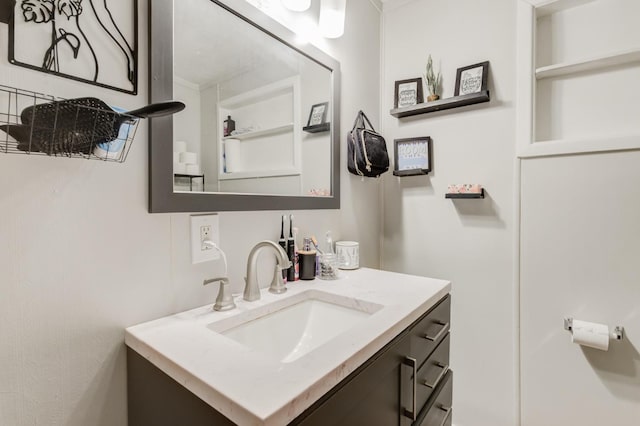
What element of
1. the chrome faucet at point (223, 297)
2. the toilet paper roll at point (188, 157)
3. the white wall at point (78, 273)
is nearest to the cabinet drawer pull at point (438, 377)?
the chrome faucet at point (223, 297)

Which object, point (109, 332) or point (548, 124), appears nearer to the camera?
point (109, 332)

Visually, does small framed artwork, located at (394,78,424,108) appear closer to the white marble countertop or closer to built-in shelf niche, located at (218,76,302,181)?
built-in shelf niche, located at (218,76,302,181)

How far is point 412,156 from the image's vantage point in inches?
66.0

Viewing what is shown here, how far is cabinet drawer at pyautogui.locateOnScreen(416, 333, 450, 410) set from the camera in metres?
0.91

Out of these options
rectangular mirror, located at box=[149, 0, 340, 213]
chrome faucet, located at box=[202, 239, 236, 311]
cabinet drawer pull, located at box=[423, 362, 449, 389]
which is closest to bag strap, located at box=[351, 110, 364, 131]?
rectangular mirror, located at box=[149, 0, 340, 213]

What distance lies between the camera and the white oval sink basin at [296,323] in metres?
0.86

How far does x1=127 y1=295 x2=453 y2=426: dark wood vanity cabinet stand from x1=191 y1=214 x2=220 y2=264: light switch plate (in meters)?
0.28

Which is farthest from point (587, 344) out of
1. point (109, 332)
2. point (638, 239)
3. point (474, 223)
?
point (109, 332)

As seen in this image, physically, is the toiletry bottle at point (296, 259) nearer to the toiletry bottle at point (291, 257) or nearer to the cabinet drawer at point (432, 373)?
the toiletry bottle at point (291, 257)

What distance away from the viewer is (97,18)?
2.21 feet

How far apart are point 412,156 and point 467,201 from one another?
1.24ft

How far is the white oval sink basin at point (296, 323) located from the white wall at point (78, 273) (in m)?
0.17

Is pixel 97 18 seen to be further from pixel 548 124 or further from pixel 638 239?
pixel 638 239

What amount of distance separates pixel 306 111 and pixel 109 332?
3.35ft
